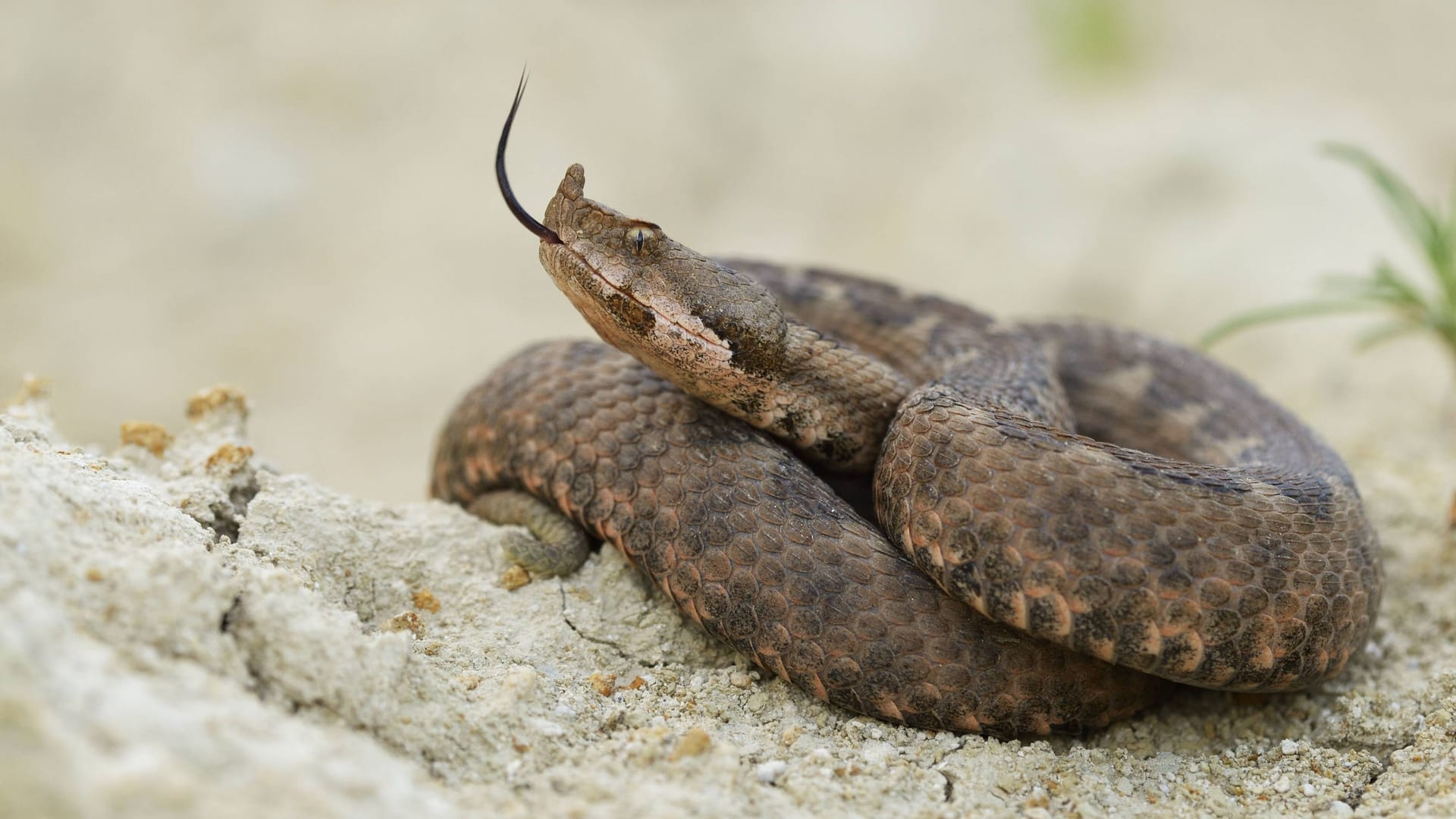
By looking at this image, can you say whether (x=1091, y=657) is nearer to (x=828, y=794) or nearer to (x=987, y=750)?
(x=987, y=750)

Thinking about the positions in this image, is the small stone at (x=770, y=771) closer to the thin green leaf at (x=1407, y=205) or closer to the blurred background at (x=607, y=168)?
the thin green leaf at (x=1407, y=205)

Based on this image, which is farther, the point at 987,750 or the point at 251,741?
the point at 987,750

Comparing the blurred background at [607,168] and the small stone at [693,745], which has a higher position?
the blurred background at [607,168]

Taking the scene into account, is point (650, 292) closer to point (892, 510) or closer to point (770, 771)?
point (892, 510)

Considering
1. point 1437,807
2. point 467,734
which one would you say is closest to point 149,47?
point 467,734

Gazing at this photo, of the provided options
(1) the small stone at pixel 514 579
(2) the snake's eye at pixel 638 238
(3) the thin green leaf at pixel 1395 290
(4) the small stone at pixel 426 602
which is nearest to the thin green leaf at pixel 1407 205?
(3) the thin green leaf at pixel 1395 290

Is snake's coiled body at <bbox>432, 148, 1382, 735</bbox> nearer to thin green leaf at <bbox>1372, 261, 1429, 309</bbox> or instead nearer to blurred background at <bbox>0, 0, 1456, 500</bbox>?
thin green leaf at <bbox>1372, 261, 1429, 309</bbox>
